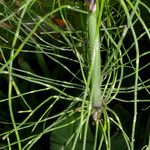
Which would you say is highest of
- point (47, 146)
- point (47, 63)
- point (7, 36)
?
point (7, 36)

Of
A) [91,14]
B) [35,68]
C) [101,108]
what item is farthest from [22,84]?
[91,14]

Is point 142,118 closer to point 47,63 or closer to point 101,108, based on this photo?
point 47,63

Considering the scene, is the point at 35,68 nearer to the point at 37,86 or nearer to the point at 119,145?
the point at 37,86

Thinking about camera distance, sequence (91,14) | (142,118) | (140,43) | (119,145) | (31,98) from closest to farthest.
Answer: (91,14)
(119,145)
(142,118)
(31,98)
(140,43)

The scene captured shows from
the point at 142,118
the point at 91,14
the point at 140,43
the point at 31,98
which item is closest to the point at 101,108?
the point at 91,14

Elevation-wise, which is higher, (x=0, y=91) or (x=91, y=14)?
(x=91, y=14)

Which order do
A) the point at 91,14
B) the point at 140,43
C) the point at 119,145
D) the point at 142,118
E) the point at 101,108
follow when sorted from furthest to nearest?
the point at 140,43 < the point at 142,118 < the point at 119,145 < the point at 101,108 < the point at 91,14

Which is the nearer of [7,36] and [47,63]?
[7,36]

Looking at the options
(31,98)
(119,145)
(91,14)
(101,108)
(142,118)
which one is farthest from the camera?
(31,98)

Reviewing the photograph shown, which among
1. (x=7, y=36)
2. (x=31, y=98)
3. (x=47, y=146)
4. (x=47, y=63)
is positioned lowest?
(x=47, y=146)
